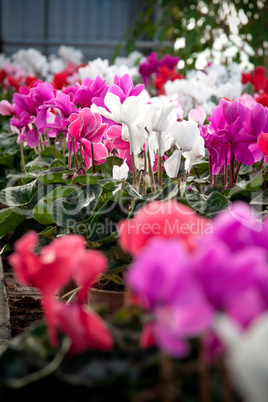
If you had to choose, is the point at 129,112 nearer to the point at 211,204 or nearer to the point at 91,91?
the point at 211,204

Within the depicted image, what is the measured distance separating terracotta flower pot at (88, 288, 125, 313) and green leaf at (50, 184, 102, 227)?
0.20 metres

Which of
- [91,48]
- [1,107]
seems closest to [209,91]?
[1,107]

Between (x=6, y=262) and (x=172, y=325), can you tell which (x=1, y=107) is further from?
(x=172, y=325)

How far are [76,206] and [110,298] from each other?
241mm

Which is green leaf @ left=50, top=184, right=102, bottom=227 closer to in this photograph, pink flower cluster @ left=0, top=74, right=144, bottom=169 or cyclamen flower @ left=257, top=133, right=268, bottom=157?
pink flower cluster @ left=0, top=74, right=144, bottom=169

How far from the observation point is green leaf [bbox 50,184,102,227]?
4.75 feet

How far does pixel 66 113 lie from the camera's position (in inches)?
72.2

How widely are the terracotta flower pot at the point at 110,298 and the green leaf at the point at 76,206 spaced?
195 mm

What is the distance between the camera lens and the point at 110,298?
151 centimetres

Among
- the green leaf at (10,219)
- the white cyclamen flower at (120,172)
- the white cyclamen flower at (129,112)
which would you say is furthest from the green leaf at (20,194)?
the white cyclamen flower at (129,112)

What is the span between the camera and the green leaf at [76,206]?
1449 mm

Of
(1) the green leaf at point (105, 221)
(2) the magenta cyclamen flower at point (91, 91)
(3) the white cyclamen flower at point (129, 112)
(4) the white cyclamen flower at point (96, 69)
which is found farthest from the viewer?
(4) the white cyclamen flower at point (96, 69)

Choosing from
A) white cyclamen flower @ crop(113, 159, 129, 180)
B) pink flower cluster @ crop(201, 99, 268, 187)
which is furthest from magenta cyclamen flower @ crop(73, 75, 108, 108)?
pink flower cluster @ crop(201, 99, 268, 187)

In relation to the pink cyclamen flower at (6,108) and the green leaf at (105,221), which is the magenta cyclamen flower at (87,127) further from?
the pink cyclamen flower at (6,108)
